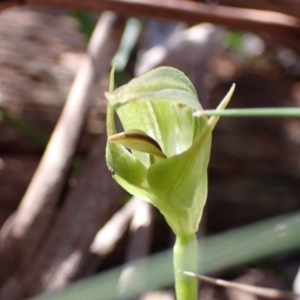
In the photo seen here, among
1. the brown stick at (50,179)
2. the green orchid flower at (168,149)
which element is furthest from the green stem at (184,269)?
the brown stick at (50,179)

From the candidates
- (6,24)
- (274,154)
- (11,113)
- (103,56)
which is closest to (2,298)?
(11,113)

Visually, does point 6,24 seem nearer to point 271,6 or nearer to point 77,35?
point 77,35

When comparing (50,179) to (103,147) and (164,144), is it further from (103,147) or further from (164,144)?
(164,144)

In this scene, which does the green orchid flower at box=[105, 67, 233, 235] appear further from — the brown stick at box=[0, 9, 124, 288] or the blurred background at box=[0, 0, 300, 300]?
the brown stick at box=[0, 9, 124, 288]

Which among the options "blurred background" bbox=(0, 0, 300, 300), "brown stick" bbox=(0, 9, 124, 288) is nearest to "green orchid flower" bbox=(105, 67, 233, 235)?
"blurred background" bbox=(0, 0, 300, 300)

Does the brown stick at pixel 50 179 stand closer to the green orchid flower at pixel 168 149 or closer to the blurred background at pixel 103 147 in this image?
the blurred background at pixel 103 147
